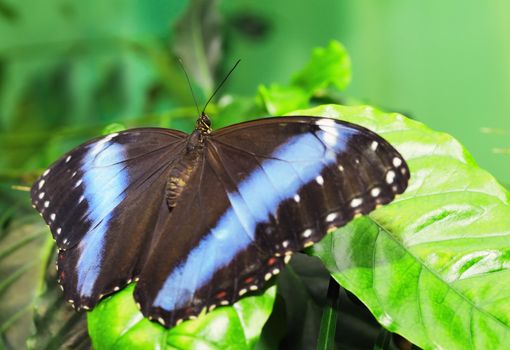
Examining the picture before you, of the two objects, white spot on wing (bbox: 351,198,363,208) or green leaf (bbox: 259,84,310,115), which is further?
green leaf (bbox: 259,84,310,115)

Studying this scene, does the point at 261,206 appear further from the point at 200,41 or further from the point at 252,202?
the point at 200,41

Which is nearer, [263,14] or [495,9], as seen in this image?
[495,9]

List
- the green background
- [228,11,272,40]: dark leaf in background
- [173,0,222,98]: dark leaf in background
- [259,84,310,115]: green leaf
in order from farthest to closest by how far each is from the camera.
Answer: [228,11,272,40]: dark leaf in background < the green background < [173,0,222,98]: dark leaf in background < [259,84,310,115]: green leaf

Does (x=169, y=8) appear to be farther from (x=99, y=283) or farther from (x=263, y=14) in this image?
(x=99, y=283)

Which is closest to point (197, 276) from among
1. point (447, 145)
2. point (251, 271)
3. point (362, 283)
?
point (251, 271)

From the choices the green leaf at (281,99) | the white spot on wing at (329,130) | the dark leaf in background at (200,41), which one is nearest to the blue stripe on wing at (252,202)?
the white spot on wing at (329,130)

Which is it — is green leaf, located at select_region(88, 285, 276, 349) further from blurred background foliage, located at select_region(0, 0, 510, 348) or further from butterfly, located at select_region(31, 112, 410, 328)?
blurred background foliage, located at select_region(0, 0, 510, 348)

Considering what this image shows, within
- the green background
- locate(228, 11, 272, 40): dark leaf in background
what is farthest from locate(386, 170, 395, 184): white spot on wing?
→ locate(228, 11, 272, 40): dark leaf in background
